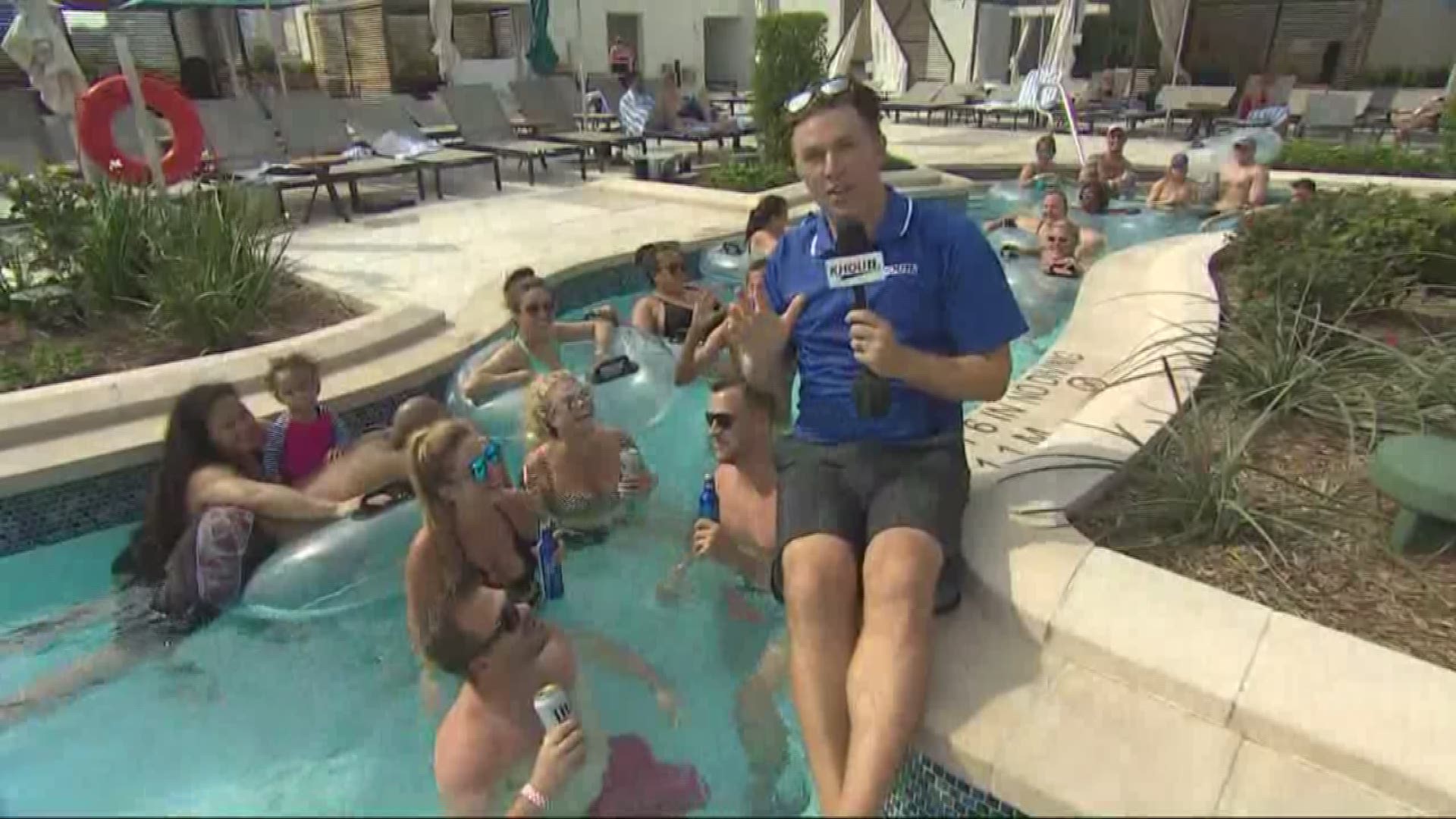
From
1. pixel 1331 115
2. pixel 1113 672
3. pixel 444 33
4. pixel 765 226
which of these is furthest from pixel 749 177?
pixel 1331 115

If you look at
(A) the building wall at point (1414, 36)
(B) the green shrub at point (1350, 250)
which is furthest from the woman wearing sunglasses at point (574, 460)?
(A) the building wall at point (1414, 36)

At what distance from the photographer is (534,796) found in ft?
6.37

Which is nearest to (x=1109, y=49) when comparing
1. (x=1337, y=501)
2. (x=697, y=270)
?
(x=697, y=270)

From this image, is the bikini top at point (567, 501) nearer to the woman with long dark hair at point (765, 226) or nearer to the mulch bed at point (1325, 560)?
the mulch bed at point (1325, 560)

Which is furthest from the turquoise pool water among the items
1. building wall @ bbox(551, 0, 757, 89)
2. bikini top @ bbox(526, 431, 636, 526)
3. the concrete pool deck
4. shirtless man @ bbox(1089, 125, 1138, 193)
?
building wall @ bbox(551, 0, 757, 89)

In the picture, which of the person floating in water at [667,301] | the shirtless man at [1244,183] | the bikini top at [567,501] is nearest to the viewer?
the bikini top at [567,501]

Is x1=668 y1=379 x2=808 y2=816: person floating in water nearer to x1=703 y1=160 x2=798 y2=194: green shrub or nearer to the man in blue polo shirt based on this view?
the man in blue polo shirt

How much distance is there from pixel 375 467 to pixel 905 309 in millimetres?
2457

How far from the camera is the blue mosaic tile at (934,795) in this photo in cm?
213

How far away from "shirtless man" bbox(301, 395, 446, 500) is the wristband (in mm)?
2131

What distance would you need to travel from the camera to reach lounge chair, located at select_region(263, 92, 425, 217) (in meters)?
10.2

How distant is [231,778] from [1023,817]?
167 centimetres

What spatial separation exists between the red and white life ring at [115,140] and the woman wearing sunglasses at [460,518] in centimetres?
499

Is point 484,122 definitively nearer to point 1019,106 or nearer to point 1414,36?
point 1019,106
